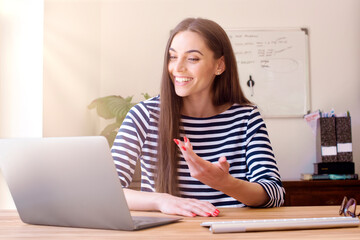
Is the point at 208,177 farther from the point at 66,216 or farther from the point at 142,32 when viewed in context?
the point at 142,32

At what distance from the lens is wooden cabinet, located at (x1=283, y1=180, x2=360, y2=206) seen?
310cm

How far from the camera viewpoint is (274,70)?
3.59m

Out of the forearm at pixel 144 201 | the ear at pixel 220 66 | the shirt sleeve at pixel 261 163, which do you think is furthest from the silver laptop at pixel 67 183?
the ear at pixel 220 66

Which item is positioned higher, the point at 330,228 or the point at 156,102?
the point at 156,102

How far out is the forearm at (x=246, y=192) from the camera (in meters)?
1.22

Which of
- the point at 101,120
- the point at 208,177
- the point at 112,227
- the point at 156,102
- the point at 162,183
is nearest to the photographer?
the point at 112,227

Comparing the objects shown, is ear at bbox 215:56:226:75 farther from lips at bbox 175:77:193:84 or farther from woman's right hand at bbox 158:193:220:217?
woman's right hand at bbox 158:193:220:217

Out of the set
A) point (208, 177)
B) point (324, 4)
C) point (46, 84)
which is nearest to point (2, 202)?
point (46, 84)

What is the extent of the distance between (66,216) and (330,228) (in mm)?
506

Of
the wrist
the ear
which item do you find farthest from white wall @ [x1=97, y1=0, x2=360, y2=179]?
the wrist

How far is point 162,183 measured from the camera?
1.53 metres

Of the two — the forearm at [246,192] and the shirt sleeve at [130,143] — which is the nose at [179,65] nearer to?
the shirt sleeve at [130,143]

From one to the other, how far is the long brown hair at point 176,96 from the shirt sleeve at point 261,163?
0.15 m

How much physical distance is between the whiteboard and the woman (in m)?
1.89
